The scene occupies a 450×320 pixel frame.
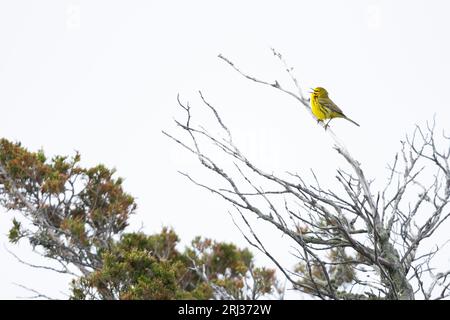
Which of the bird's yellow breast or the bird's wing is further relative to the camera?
the bird's wing

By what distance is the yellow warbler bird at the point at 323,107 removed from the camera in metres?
6.77

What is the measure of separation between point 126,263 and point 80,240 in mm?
1863

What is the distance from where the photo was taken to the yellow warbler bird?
266 inches

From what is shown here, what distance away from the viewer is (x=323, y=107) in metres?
6.82

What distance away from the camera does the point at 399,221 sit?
3838mm

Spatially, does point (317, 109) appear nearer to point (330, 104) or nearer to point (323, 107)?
point (323, 107)

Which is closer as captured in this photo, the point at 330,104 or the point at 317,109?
the point at 317,109

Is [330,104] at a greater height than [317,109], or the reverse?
[330,104]

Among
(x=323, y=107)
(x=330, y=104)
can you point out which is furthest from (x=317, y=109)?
(x=330, y=104)

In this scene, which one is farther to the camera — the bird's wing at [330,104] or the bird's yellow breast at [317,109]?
the bird's wing at [330,104]
